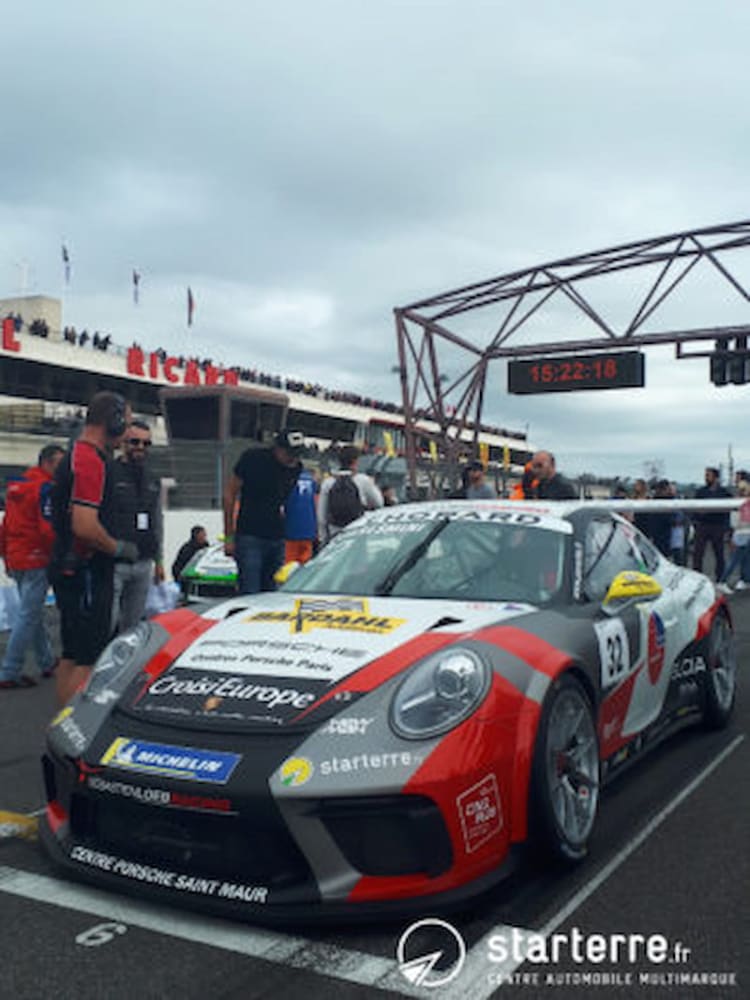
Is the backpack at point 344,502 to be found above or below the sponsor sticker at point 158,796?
above

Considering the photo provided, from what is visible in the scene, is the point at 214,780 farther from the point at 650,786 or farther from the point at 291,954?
the point at 650,786

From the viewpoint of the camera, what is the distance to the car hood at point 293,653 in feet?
9.84

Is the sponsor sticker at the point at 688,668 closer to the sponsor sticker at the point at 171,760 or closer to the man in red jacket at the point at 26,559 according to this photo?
the sponsor sticker at the point at 171,760

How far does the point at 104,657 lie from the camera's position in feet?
12.0

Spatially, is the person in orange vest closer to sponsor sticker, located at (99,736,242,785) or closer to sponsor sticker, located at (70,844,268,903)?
sponsor sticker, located at (99,736,242,785)

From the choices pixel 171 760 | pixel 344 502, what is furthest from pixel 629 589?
pixel 344 502

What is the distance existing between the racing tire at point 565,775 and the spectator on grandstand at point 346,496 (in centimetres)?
529

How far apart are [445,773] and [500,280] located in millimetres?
17034

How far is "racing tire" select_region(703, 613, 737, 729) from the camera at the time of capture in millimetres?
5012

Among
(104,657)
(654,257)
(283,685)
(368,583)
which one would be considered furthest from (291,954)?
(654,257)

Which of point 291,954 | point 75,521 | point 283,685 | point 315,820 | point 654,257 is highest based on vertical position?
point 654,257

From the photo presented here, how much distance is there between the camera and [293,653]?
328 cm

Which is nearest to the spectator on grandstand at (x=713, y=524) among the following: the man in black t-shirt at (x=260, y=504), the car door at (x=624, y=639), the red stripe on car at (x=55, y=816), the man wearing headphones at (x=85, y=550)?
the man in black t-shirt at (x=260, y=504)

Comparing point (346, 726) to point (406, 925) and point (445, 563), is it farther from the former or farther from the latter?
point (445, 563)
